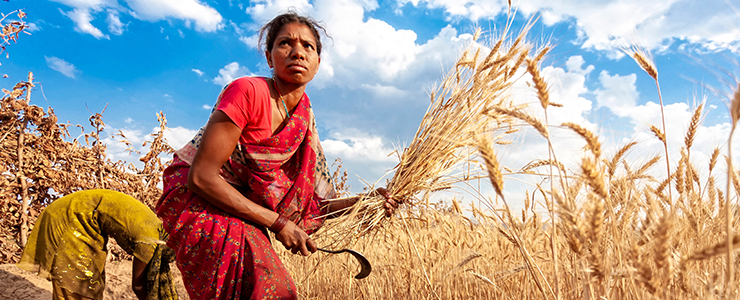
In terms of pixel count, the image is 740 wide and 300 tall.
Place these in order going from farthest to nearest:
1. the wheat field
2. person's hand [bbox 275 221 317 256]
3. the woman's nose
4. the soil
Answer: the soil, the woman's nose, person's hand [bbox 275 221 317 256], the wheat field

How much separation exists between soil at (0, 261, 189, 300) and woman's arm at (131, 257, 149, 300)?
3.91ft

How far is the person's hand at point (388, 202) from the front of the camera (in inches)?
76.7

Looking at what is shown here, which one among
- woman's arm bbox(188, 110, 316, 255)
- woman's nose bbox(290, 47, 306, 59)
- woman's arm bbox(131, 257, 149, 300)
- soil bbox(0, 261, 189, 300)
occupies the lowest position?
soil bbox(0, 261, 189, 300)

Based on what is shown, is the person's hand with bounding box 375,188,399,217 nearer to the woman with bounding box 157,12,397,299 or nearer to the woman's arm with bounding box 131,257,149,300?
the woman with bounding box 157,12,397,299

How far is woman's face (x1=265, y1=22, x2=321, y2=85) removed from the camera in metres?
1.83

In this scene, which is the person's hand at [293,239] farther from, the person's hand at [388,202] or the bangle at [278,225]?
the person's hand at [388,202]

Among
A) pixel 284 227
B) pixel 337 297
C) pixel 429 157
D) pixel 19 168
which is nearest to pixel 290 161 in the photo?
pixel 284 227

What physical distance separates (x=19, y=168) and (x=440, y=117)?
3.83 m

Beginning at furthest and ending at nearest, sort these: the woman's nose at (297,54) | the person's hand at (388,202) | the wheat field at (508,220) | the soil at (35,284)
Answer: the soil at (35,284) → the person's hand at (388,202) → the woman's nose at (297,54) → the wheat field at (508,220)

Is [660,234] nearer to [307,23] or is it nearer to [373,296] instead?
[307,23]

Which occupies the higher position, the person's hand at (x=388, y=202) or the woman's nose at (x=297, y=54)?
the woman's nose at (x=297, y=54)

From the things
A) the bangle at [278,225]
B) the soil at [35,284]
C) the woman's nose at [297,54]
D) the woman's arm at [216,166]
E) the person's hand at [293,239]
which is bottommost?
the soil at [35,284]

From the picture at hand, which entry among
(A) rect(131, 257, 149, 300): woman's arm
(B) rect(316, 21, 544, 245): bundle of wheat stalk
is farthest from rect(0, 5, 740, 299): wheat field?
(A) rect(131, 257, 149, 300): woman's arm

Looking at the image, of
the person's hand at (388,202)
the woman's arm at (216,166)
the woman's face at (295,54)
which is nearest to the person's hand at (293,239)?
the woman's arm at (216,166)
